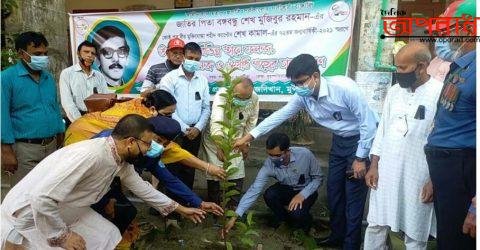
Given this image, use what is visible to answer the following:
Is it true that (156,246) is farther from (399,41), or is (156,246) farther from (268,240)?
(399,41)

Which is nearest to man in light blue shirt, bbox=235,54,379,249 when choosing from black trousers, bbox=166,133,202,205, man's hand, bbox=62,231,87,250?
black trousers, bbox=166,133,202,205

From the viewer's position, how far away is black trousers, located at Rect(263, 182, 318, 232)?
3.61m

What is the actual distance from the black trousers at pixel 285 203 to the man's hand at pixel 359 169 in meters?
0.73

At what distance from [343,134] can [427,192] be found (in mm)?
827

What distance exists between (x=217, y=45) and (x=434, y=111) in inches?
99.2

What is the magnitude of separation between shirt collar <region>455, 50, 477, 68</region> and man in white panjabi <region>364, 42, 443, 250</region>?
0.33m

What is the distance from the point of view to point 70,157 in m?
2.13

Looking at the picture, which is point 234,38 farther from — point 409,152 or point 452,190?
point 452,190

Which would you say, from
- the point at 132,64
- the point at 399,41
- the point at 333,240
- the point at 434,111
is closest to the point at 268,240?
the point at 333,240

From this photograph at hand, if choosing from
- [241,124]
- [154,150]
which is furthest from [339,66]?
[154,150]

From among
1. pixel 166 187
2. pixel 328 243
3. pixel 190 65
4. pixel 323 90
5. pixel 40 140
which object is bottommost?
pixel 328 243

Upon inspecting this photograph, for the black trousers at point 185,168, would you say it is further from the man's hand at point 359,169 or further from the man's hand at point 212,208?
the man's hand at point 359,169

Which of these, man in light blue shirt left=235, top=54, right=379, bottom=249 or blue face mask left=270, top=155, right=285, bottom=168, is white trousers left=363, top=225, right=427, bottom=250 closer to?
man in light blue shirt left=235, top=54, right=379, bottom=249

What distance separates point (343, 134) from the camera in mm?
3135
